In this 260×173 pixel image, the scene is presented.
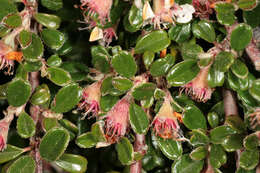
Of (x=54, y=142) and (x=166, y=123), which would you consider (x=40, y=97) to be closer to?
(x=54, y=142)

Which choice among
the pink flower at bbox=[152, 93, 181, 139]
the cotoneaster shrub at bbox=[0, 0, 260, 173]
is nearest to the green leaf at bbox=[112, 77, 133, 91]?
the cotoneaster shrub at bbox=[0, 0, 260, 173]

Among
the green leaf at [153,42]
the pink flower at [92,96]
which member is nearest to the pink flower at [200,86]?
the green leaf at [153,42]

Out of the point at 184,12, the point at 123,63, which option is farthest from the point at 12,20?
the point at 184,12

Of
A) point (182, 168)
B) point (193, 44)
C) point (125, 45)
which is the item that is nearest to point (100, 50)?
point (125, 45)

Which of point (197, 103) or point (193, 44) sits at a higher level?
point (193, 44)

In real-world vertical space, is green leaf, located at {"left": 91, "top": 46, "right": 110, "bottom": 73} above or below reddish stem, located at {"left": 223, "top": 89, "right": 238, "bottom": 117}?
above

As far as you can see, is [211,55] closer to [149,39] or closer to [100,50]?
[149,39]

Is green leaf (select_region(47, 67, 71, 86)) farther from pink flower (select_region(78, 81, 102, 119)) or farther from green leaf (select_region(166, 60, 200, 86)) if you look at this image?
green leaf (select_region(166, 60, 200, 86))
